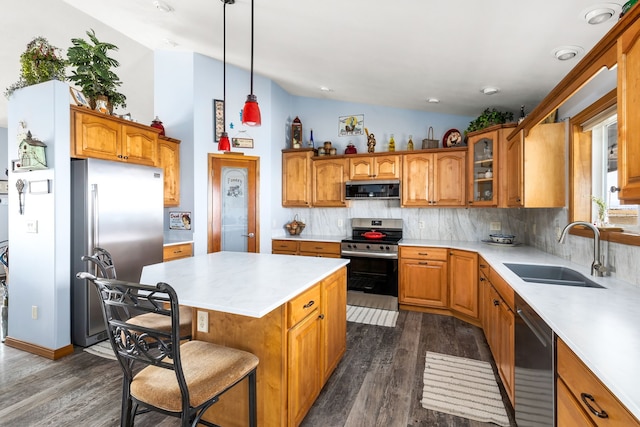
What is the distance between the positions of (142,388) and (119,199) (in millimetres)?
2367

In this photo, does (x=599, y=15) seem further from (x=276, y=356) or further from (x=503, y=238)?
(x=276, y=356)

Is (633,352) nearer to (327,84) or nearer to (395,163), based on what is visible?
(395,163)

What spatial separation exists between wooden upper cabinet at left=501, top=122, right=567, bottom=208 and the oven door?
167 cm

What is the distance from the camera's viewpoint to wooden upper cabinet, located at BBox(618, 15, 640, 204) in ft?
3.37

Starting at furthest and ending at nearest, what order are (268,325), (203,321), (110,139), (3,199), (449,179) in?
1. (3,199)
2. (449,179)
3. (110,139)
4. (203,321)
5. (268,325)

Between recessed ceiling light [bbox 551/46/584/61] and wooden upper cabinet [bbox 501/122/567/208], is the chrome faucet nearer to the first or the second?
wooden upper cabinet [bbox 501/122/567/208]

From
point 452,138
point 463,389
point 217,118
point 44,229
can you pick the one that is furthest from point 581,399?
point 217,118

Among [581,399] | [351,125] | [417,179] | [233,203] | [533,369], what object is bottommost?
[533,369]

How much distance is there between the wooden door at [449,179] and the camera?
3.83 meters

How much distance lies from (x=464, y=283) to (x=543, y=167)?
149cm

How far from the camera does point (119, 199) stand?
9.92 feet

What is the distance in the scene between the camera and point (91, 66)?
2830 mm

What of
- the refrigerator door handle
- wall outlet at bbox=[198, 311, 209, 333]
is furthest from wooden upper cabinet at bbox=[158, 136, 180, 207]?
wall outlet at bbox=[198, 311, 209, 333]

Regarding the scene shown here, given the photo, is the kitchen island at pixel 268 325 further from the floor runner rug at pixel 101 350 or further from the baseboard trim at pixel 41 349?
the baseboard trim at pixel 41 349
